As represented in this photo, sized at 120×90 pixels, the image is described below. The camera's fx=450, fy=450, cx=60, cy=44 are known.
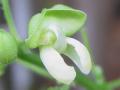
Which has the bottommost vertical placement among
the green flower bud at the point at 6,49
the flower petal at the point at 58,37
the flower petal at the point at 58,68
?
the flower petal at the point at 58,68

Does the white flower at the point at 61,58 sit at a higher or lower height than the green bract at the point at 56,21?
lower
